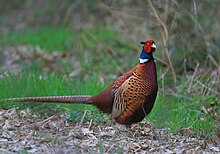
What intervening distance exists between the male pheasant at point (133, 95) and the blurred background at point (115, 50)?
44cm

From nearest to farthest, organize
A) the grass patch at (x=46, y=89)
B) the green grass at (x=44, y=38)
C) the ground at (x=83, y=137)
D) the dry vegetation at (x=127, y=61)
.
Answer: the ground at (x=83, y=137)
the dry vegetation at (x=127, y=61)
the grass patch at (x=46, y=89)
the green grass at (x=44, y=38)

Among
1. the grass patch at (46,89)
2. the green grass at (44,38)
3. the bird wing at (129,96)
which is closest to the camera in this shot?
the bird wing at (129,96)

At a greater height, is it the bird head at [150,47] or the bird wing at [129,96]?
the bird head at [150,47]

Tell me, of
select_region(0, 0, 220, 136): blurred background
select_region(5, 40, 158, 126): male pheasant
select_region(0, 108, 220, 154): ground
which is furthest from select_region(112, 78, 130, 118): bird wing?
select_region(0, 0, 220, 136): blurred background

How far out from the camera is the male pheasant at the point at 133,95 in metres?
5.56

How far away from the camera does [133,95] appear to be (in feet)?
18.3

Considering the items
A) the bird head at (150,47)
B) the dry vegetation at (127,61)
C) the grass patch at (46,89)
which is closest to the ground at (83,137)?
the dry vegetation at (127,61)

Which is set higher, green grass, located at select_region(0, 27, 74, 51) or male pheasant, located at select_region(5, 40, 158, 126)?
male pheasant, located at select_region(5, 40, 158, 126)

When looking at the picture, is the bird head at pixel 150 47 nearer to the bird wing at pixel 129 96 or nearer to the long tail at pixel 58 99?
the bird wing at pixel 129 96

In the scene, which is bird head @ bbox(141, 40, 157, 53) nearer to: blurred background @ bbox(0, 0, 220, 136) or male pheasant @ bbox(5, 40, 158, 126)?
male pheasant @ bbox(5, 40, 158, 126)

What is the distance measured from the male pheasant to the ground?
0.70 feet

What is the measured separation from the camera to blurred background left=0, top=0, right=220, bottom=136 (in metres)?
6.76

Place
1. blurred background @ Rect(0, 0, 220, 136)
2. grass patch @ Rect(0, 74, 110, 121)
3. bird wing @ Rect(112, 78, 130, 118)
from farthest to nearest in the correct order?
blurred background @ Rect(0, 0, 220, 136) → grass patch @ Rect(0, 74, 110, 121) → bird wing @ Rect(112, 78, 130, 118)

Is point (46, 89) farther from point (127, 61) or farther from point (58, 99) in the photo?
point (127, 61)
